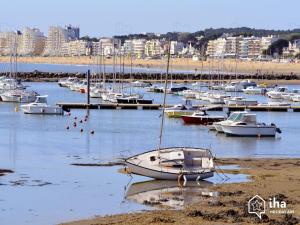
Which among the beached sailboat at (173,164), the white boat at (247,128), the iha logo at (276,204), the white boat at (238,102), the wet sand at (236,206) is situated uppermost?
the beached sailboat at (173,164)

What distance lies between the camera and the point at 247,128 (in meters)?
43.4

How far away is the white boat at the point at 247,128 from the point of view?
43.4 m

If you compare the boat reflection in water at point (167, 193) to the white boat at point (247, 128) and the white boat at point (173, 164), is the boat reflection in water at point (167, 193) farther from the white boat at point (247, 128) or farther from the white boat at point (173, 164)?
the white boat at point (247, 128)

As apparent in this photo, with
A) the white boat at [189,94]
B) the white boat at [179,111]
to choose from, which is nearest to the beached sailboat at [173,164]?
the white boat at [179,111]

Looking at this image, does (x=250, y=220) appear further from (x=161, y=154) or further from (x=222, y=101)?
(x=222, y=101)

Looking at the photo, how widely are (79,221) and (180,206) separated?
3.10 m

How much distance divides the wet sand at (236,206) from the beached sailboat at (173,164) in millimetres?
1008

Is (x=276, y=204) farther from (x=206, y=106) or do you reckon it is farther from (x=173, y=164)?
(x=206, y=106)

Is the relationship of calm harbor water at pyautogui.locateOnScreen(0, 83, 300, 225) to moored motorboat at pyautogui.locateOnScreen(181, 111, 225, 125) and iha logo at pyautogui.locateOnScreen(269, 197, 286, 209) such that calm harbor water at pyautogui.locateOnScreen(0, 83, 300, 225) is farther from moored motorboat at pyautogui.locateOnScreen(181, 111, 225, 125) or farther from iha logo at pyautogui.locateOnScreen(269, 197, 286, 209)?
iha logo at pyautogui.locateOnScreen(269, 197, 286, 209)

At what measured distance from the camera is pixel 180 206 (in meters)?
22.6

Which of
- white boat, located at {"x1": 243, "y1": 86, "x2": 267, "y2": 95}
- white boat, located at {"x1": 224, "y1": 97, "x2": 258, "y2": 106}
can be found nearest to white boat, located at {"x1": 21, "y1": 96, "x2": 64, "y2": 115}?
white boat, located at {"x1": 224, "y1": 97, "x2": 258, "y2": 106}

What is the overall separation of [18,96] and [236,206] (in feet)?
166

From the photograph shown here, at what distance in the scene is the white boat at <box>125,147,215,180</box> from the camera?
86.5ft

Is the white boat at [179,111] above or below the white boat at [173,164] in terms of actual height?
below
